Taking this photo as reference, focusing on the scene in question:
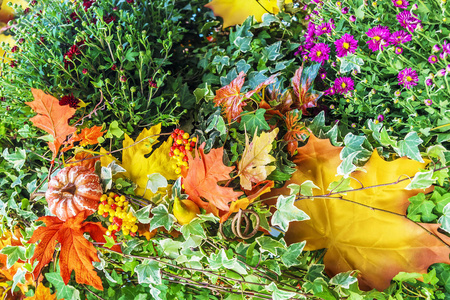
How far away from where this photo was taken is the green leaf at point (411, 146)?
560 mm

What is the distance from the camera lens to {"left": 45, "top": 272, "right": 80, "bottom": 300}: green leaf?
82 cm

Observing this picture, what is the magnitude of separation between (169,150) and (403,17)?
52 centimetres

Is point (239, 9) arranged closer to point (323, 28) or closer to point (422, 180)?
point (323, 28)

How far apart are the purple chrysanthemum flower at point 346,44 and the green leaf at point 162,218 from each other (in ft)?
1.61

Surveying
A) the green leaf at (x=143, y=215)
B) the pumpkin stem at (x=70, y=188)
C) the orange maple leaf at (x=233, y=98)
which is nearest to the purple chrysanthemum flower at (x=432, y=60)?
the orange maple leaf at (x=233, y=98)

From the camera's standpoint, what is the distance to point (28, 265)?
80 centimetres

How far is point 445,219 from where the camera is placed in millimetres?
544

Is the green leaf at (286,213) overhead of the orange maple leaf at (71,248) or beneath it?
overhead

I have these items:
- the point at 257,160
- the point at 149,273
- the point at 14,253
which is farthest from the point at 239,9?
the point at 14,253

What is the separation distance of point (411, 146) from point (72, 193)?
65 centimetres

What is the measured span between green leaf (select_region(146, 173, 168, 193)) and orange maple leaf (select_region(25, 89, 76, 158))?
0.62ft

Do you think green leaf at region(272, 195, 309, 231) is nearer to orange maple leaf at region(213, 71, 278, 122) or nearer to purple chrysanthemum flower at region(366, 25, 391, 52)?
orange maple leaf at region(213, 71, 278, 122)

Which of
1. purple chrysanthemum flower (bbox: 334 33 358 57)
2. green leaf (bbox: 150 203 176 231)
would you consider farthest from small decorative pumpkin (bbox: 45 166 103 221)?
purple chrysanthemum flower (bbox: 334 33 358 57)

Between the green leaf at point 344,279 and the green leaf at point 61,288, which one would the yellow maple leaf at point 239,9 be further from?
the green leaf at point 61,288
